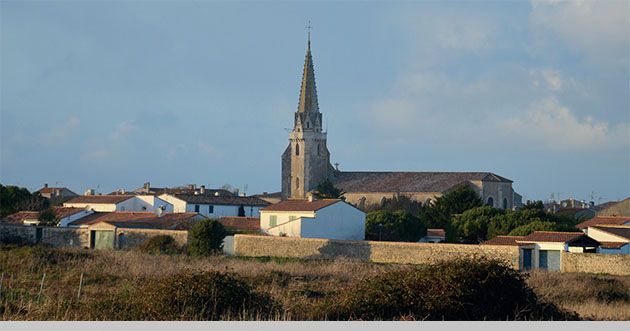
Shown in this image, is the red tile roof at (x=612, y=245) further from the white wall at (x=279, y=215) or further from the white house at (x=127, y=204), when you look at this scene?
the white house at (x=127, y=204)

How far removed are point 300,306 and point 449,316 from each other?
2.83m

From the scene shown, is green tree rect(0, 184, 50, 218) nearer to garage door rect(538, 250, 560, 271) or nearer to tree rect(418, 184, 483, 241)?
tree rect(418, 184, 483, 241)

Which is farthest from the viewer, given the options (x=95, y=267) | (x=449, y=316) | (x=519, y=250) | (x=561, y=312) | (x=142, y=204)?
(x=142, y=204)

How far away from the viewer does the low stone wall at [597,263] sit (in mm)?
30330

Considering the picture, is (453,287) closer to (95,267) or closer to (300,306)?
(300,306)

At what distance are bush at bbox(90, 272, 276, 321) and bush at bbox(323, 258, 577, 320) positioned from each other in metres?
1.61

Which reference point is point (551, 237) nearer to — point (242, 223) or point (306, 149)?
point (242, 223)

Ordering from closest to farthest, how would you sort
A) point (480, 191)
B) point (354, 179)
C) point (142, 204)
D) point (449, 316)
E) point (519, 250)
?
point (449, 316)
point (519, 250)
point (142, 204)
point (480, 191)
point (354, 179)

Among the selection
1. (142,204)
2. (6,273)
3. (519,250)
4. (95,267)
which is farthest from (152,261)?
(142,204)

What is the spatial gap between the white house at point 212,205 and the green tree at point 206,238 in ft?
58.4

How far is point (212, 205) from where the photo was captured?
60.1 metres

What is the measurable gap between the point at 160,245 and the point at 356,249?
10.2 m

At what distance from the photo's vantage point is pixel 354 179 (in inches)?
3361

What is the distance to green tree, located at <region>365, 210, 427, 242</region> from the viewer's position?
45562 mm
